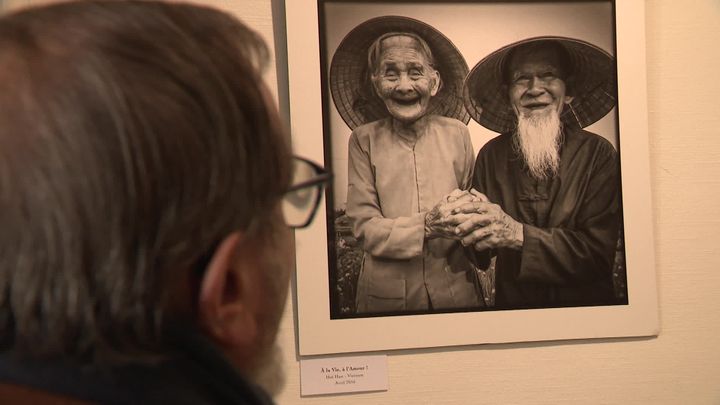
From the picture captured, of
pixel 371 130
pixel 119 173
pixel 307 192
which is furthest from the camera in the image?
pixel 371 130

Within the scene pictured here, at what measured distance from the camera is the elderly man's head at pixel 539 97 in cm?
122

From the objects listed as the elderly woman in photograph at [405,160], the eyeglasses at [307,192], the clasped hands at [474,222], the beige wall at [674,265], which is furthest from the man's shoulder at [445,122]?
the eyeglasses at [307,192]

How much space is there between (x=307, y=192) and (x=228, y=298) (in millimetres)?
138

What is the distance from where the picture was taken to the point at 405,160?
119 cm

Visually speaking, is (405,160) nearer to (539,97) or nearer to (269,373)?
(539,97)

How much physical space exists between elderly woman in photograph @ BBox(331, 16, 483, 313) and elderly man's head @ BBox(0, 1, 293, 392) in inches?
26.9

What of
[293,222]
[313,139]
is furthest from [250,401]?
[313,139]

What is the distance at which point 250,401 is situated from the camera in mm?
509

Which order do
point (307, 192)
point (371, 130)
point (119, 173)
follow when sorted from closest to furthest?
point (119, 173), point (307, 192), point (371, 130)

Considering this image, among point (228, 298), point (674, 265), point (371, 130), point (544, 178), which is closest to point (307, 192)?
point (228, 298)

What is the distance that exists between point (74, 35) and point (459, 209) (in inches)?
32.4

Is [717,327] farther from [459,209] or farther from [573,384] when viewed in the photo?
[459,209]

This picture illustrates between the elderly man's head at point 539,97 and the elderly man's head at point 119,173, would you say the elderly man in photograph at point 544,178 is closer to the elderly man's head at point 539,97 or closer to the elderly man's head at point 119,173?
the elderly man's head at point 539,97

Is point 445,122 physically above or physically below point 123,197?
above
